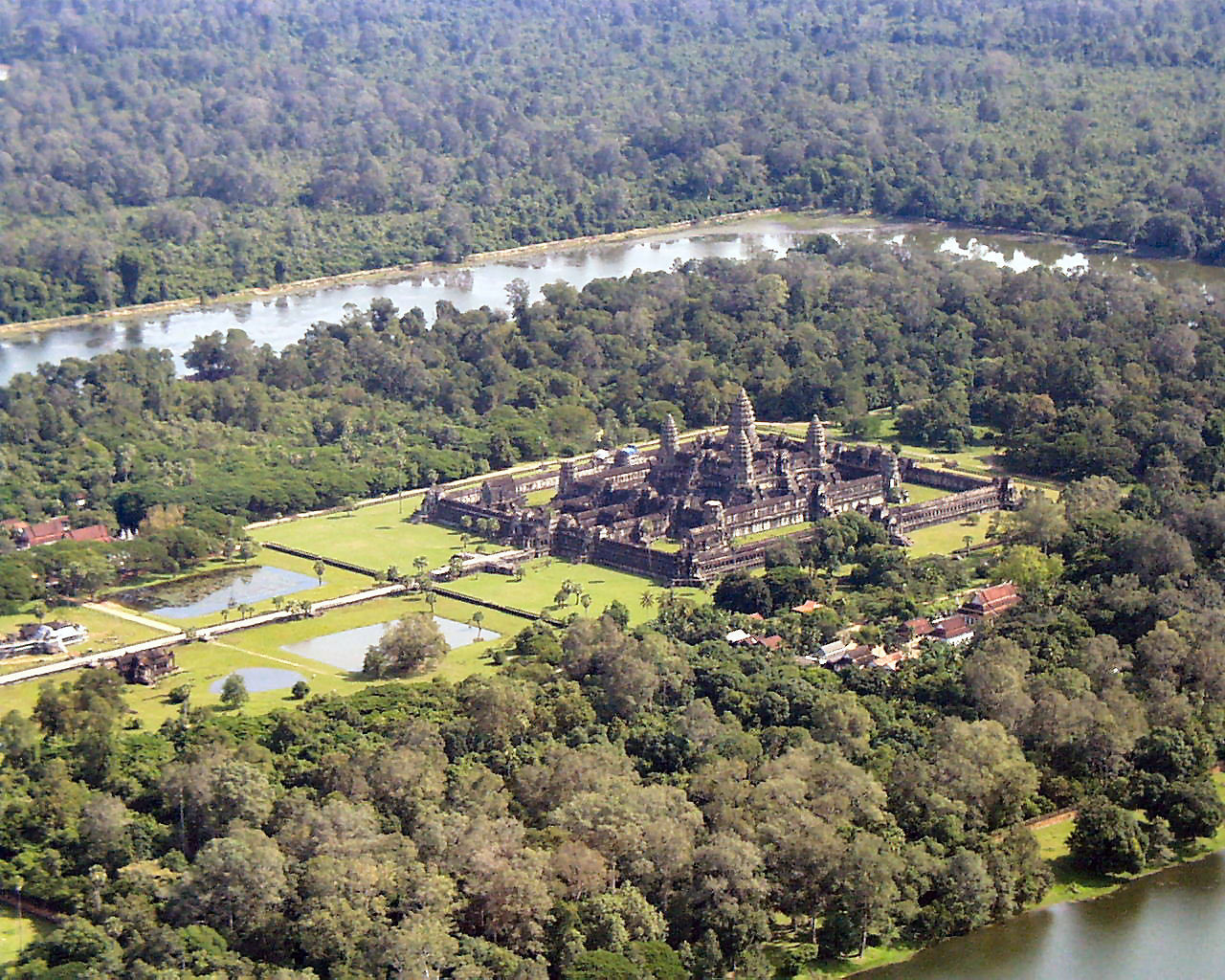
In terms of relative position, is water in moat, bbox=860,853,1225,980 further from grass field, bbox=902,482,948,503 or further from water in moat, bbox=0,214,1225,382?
water in moat, bbox=0,214,1225,382

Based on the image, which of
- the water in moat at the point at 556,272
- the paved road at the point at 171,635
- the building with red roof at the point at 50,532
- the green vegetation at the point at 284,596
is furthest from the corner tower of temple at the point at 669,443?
the water in moat at the point at 556,272

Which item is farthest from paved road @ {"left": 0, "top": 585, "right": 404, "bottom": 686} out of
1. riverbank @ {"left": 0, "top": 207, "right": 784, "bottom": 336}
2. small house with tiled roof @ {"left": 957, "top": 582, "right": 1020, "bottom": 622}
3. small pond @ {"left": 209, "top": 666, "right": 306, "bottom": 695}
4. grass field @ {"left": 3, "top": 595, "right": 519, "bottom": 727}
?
riverbank @ {"left": 0, "top": 207, "right": 784, "bottom": 336}

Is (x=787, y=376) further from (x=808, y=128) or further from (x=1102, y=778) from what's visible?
(x=808, y=128)

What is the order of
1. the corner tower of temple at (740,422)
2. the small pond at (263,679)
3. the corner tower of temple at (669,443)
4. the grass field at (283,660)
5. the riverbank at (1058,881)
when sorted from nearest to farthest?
the riverbank at (1058,881) < the grass field at (283,660) < the small pond at (263,679) < the corner tower of temple at (740,422) < the corner tower of temple at (669,443)

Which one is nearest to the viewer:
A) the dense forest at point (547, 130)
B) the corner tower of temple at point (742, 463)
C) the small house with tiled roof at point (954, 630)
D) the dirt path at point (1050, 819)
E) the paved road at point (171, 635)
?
the dirt path at point (1050, 819)

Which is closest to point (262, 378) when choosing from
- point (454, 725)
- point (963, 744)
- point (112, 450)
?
point (112, 450)

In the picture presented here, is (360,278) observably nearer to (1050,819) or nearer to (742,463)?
(742,463)

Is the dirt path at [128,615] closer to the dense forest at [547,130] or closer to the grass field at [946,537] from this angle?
the grass field at [946,537]
